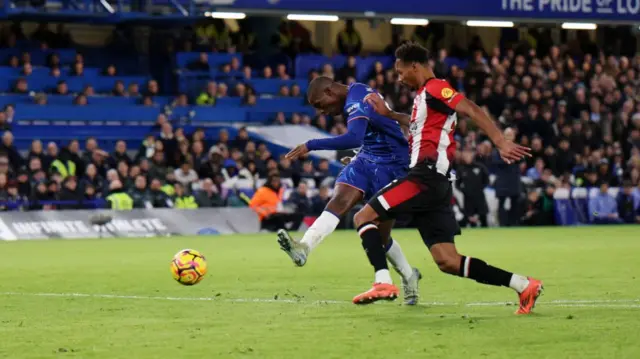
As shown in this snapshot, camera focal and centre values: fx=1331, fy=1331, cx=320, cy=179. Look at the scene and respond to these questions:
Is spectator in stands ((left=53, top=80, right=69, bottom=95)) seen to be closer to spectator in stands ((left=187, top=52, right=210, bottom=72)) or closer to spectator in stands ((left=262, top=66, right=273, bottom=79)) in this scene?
spectator in stands ((left=187, top=52, right=210, bottom=72))

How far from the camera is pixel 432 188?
34.5ft

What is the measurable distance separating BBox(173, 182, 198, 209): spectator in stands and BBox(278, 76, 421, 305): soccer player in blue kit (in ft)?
50.3

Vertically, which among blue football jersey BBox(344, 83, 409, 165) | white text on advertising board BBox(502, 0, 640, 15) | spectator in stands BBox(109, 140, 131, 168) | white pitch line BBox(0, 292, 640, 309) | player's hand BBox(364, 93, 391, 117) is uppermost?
white text on advertising board BBox(502, 0, 640, 15)

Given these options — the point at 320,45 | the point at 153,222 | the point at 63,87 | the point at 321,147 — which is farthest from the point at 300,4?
the point at 321,147

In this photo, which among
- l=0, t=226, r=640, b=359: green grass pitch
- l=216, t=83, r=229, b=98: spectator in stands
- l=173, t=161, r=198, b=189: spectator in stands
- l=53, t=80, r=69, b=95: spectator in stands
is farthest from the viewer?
l=216, t=83, r=229, b=98: spectator in stands

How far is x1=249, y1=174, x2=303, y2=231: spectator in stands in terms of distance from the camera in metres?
27.8

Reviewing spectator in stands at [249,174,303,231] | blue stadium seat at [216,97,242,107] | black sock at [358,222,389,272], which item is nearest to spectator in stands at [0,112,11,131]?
spectator in stands at [249,174,303,231]

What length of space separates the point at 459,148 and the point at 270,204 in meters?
6.55

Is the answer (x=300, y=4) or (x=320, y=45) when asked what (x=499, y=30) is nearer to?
(x=320, y=45)

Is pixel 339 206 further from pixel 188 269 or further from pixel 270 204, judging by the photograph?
pixel 270 204

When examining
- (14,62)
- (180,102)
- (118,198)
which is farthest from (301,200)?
(14,62)

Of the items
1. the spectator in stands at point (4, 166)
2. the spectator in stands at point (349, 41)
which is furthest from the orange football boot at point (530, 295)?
the spectator in stands at point (349, 41)

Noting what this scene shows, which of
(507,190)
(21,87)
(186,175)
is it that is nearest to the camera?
(186,175)

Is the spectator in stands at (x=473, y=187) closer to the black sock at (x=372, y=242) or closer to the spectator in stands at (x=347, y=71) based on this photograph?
the spectator in stands at (x=347, y=71)
